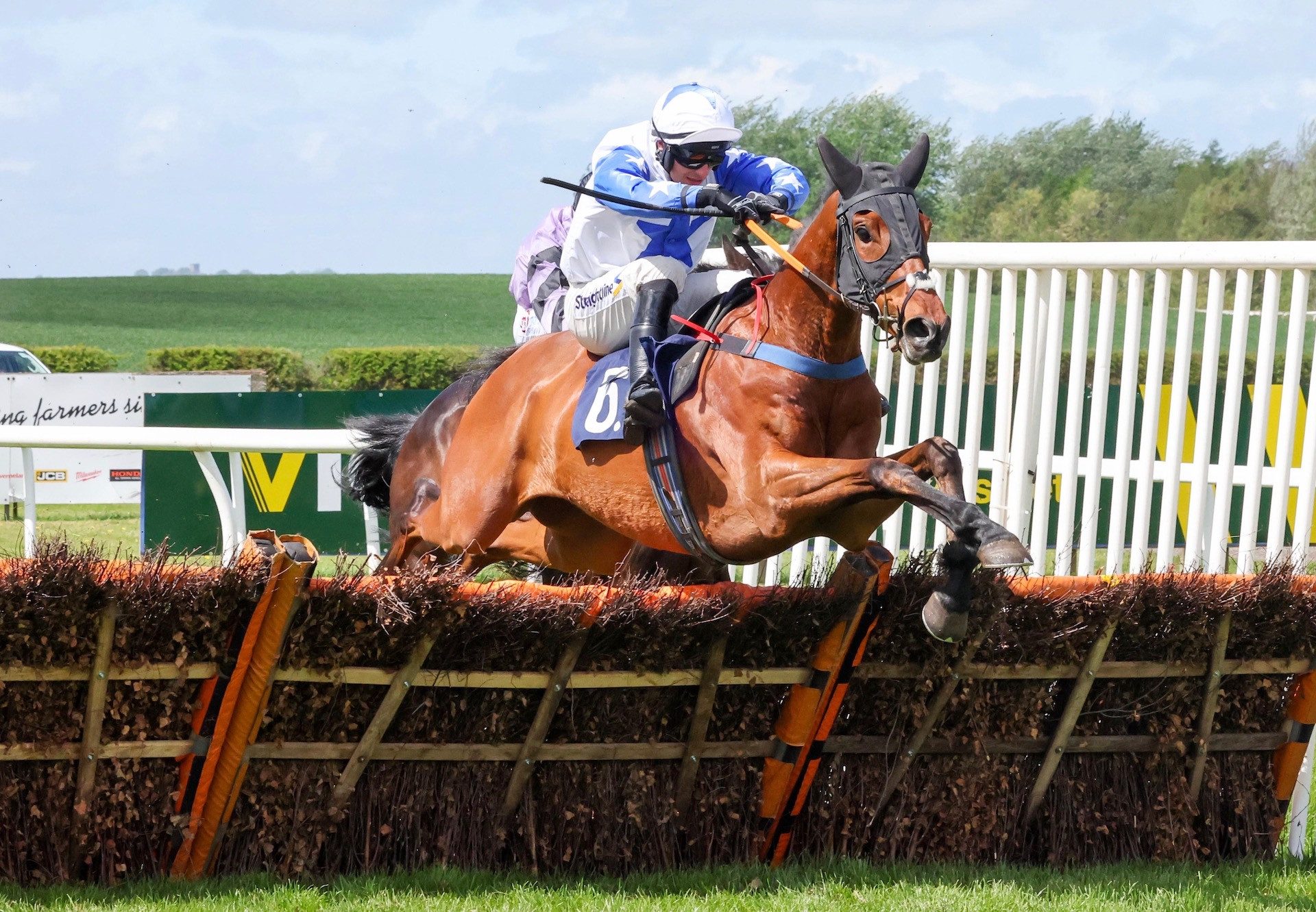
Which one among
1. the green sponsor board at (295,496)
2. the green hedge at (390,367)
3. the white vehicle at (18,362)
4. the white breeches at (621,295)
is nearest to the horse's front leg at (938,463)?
the white breeches at (621,295)

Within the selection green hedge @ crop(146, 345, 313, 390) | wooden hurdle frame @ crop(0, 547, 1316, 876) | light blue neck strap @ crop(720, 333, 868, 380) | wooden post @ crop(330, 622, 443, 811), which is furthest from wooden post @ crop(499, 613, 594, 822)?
green hedge @ crop(146, 345, 313, 390)

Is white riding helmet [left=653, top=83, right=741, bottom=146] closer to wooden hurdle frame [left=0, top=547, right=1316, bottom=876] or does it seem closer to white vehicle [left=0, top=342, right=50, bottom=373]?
wooden hurdle frame [left=0, top=547, right=1316, bottom=876]

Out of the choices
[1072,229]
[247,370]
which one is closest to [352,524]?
[247,370]

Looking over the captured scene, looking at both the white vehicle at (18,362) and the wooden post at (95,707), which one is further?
the white vehicle at (18,362)

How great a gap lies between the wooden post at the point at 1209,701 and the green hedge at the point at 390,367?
19.5 metres

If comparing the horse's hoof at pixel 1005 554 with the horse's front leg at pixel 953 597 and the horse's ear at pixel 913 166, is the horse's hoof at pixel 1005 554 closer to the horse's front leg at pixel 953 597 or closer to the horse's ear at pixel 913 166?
the horse's front leg at pixel 953 597

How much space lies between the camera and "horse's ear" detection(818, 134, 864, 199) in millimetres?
4219

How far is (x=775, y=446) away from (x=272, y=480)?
6.92 metres

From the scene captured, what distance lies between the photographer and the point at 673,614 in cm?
379

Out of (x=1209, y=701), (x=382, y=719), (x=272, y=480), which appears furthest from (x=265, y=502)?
(x=1209, y=701)

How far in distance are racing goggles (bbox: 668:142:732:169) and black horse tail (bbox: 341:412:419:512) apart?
2.21 meters

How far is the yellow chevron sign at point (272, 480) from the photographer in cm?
1050

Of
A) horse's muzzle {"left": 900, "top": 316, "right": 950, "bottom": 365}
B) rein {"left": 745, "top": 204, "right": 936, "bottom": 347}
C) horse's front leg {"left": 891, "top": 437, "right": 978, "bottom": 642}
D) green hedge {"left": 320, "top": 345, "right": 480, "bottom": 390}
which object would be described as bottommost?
green hedge {"left": 320, "top": 345, "right": 480, "bottom": 390}

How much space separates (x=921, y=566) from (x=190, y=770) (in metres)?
1.98
